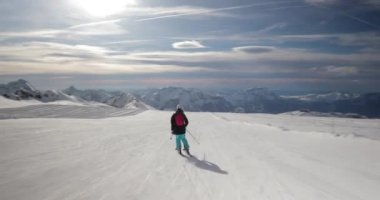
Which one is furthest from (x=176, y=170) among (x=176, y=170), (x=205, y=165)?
(x=205, y=165)

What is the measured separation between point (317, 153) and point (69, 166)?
12524 mm

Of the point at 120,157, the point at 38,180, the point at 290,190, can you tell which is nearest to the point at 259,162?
the point at 290,190

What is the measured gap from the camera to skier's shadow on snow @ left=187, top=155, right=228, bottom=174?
13.8m

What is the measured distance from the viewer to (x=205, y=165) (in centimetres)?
1488

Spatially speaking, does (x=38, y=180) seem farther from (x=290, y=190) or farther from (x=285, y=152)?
(x=285, y=152)

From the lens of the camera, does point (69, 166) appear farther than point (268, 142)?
No

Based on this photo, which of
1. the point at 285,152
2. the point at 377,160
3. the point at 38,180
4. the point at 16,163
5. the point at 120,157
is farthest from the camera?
the point at 285,152

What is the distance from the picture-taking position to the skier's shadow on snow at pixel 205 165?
13798 millimetres

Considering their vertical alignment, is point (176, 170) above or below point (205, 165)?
above

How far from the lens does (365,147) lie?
67.3ft

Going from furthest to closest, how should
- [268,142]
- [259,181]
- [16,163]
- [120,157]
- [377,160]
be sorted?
[268,142] < [377,160] < [120,157] < [16,163] < [259,181]

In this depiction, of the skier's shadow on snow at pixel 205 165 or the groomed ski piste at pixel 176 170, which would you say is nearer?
the groomed ski piste at pixel 176 170

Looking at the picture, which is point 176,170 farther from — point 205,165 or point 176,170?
point 205,165

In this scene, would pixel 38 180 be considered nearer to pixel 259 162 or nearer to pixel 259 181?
pixel 259 181
